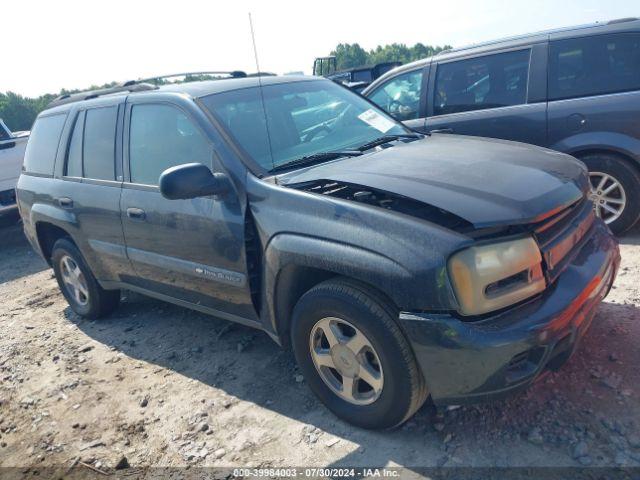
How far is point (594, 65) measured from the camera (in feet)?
15.2

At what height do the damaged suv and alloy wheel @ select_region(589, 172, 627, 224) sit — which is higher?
the damaged suv

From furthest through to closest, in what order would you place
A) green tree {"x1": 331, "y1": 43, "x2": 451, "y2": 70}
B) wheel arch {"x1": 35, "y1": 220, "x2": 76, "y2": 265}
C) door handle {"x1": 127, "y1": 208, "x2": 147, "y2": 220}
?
1. green tree {"x1": 331, "y1": 43, "x2": 451, "y2": 70}
2. wheel arch {"x1": 35, "y1": 220, "x2": 76, "y2": 265}
3. door handle {"x1": 127, "y1": 208, "x2": 147, "y2": 220}

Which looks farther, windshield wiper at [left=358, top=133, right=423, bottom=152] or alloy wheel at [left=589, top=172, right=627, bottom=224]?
alloy wheel at [left=589, top=172, right=627, bottom=224]

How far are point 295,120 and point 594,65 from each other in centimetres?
283

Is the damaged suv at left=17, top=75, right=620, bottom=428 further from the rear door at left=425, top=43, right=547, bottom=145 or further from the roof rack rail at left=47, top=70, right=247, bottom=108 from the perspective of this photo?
the rear door at left=425, top=43, right=547, bottom=145

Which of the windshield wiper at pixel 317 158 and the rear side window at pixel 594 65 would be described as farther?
the rear side window at pixel 594 65

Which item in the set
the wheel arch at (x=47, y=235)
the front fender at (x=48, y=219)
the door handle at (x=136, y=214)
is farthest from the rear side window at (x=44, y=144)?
the door handle at (x=136, y=214)

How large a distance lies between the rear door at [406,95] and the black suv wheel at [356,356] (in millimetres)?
3233

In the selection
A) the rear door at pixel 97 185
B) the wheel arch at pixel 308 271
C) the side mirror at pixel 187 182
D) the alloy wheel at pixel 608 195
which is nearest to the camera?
the wheel arch at pixel 308 271

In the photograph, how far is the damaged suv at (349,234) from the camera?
2.26 metres

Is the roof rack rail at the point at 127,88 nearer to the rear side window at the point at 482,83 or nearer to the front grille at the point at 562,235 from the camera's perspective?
the rear side window at the point at 482,83

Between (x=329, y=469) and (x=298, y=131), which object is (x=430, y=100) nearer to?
(x=298, y=131)

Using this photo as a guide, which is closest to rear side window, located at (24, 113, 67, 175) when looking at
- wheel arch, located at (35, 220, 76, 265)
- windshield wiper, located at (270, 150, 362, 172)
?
wheel arch, located at (35, 220, 76, 265)

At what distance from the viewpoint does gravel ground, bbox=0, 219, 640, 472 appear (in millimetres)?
2494
